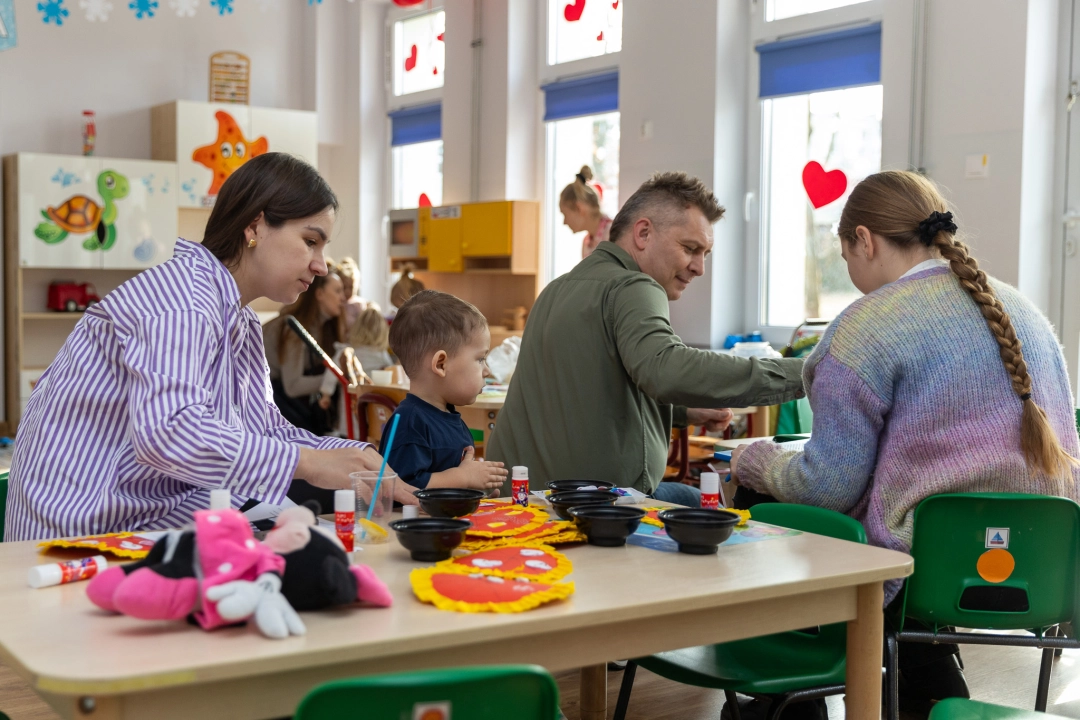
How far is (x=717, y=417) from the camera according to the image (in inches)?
116

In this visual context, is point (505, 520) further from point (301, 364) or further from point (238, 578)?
point (301, 364)

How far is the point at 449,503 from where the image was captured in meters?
1.82

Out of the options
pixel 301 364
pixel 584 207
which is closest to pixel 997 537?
pixel 301 364

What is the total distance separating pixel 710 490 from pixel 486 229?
6.22m

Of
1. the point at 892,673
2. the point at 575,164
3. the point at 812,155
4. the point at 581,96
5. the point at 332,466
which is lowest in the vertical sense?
the point at 892,673

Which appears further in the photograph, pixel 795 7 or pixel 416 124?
pixel 416 124

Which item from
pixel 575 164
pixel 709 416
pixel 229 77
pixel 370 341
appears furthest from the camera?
pixel 229 77

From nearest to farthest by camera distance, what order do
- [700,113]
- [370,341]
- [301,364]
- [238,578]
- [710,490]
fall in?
1. [238,578]
2. [710,490]
3. [301,364]
4. [370,341]
5. [700,113]

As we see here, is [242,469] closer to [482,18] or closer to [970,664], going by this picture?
[970,664]

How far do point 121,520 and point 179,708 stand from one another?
831 millimetres

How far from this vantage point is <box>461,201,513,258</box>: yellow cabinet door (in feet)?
25.6

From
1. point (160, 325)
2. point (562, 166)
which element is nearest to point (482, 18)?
→ point (562, 166)

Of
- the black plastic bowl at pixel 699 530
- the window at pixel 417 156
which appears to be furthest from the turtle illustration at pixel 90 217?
the black plastic bowl at pixel 699 530

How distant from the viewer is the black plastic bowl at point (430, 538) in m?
1.54
